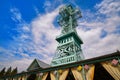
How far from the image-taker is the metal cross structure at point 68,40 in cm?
3679

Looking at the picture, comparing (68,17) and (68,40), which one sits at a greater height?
(68,17)

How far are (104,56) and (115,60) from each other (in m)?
0.97

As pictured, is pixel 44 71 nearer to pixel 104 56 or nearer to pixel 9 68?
pixel 104 56

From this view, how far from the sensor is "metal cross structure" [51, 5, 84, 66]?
3679 centimetres

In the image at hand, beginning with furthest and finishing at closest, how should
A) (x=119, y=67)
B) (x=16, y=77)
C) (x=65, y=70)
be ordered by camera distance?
(x=16, y=77) < (x=65, y=70) < (x=119, y=67)

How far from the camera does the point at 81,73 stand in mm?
11242

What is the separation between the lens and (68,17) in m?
46.5

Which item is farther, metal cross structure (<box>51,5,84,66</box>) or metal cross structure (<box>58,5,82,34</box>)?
metal cross structure (<box>58,5,82,34</box>)

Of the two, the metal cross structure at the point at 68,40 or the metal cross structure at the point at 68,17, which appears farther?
the metal cross structure at the point at 68,17

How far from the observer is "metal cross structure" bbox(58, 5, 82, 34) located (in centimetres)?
4468

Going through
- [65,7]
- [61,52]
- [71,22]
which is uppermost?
[65,7]

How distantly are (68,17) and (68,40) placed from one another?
1093 cm

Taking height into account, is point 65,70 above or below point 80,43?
below

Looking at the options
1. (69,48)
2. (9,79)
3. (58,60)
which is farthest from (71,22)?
(9,79)
